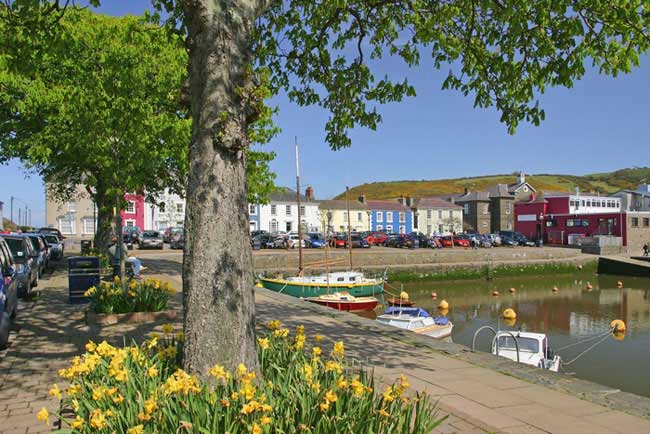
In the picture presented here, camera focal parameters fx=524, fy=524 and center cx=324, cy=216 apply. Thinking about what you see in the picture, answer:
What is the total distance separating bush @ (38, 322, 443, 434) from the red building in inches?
2677

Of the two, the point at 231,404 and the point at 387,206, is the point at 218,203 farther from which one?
the point at 387,206

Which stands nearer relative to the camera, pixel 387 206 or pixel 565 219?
pixel 565 219

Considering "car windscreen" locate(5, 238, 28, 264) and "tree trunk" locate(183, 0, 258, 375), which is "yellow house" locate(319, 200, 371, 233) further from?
"tree trunk" locate(183, 0, 258, 375)

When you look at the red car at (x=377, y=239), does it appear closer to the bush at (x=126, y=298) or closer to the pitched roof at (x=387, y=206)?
the pitched roof at (x=387, y=206)

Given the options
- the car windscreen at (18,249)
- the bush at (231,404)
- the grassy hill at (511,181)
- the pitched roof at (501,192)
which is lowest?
the bush at (231,404)

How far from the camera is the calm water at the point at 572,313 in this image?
59.6 feet

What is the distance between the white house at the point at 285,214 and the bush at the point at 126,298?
58160mm

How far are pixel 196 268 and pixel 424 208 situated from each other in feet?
270

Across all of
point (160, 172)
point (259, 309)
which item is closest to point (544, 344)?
point (259, 309)

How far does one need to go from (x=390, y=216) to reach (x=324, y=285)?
54.6 metres

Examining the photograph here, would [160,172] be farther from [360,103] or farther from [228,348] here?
[228,348]

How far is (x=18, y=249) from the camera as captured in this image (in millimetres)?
15664

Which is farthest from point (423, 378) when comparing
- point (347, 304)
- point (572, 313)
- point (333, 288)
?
point (572, 313)

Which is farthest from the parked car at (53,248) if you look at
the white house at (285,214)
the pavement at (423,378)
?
the white house at (285,214)
